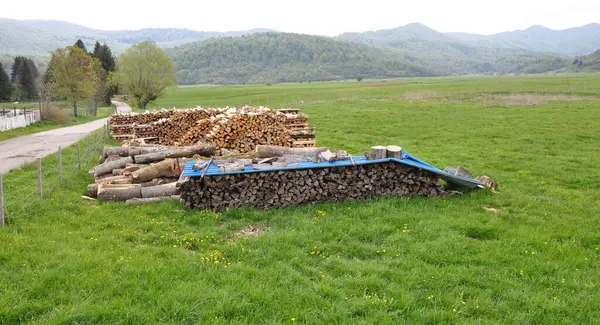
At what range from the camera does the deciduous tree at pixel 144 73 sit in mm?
63094

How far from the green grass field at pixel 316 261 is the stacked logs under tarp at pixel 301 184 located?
1.46 ft

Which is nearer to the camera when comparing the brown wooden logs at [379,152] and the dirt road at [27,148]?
the brown wooden logs at [379,152]

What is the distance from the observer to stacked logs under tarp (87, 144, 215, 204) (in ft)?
38.6

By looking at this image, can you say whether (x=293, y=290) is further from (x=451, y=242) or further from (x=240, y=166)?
(x=240, y=166)

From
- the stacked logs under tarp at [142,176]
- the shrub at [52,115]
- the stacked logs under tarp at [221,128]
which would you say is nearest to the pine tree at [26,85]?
the shrub at [52,115]

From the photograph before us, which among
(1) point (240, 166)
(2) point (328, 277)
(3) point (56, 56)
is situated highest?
(3) point (56, 56)

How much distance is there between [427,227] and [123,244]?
608 cm

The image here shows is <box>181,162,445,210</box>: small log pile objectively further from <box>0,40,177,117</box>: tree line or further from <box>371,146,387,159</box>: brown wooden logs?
<box>0,40,177,117</box>: tree line

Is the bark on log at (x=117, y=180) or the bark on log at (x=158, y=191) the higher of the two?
the bark on log at (x=117, y=180)

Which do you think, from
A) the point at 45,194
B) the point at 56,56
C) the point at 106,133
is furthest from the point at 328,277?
the point at 56,56

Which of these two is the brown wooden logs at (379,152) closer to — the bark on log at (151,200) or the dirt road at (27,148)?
the bark on log at (151,200)

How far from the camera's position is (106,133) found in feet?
85.5

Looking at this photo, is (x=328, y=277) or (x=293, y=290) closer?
(x=293, y=290)

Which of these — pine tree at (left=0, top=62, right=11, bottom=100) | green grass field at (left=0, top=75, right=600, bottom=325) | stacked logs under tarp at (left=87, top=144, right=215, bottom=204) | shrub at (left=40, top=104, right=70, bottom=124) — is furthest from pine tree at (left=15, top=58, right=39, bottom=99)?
green grass field at (left=0, top=75, right=600, bottom=325)
